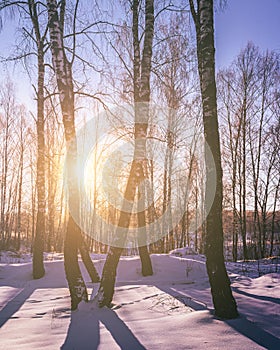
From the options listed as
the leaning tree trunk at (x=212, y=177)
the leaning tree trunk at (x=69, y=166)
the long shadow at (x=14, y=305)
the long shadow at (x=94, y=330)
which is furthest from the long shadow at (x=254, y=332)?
the long shadow at (x=14, y=305)

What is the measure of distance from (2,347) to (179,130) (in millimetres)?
12106

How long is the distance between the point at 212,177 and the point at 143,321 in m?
2.20

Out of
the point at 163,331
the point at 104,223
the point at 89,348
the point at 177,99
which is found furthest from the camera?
the point at 104,223

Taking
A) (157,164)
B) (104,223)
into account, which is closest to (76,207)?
(157,164)

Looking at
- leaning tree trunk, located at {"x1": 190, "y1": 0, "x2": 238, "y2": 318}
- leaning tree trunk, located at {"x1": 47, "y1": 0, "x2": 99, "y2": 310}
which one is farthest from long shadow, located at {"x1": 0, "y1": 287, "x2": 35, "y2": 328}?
leaning tree trunk, located at {"x1": 190, "y1": 0, "x2": 238, "y2": 318}

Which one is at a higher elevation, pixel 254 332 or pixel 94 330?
pixel 254 332

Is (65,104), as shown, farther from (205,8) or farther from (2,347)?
(2,347)

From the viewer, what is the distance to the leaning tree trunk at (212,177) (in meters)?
3.51

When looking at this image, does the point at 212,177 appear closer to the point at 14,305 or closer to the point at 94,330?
the point at 94,330

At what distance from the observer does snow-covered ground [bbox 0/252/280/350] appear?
284 cm

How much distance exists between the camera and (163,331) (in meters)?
3.15

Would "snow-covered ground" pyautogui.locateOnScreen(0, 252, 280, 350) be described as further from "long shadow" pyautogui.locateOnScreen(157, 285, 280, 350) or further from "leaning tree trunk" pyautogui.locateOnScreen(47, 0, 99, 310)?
"leaning tree trunk" pyautogui.locateOnScreen(47, 0, 99, 310)

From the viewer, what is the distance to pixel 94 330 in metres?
3.49

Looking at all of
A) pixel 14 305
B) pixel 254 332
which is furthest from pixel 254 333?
pixel 14 305
